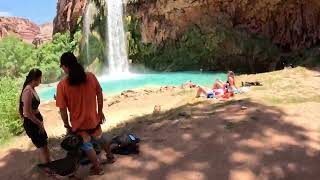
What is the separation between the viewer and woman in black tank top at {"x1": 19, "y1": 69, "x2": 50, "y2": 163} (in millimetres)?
6309

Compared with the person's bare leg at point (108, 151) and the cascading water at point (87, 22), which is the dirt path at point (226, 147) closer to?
the person's bare leg at point (108, 151)

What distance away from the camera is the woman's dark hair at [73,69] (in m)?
5.51

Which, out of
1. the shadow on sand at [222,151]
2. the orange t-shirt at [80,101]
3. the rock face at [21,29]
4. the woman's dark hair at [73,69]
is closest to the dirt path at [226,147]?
the shadow on sand at [222,151]

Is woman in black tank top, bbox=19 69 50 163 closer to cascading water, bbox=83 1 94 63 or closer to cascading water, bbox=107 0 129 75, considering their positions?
cascading water, bbox=107 0 129 75

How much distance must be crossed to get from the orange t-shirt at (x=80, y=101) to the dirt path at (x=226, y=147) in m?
0.75

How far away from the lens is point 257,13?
2741 cm

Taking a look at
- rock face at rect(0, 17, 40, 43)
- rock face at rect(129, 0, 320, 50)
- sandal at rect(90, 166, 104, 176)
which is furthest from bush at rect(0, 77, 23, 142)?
rock face at rect(0, 17, 40, 43)

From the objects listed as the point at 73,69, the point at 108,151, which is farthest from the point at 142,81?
the point at 73,69

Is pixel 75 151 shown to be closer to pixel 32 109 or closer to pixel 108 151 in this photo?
pixel 108 151

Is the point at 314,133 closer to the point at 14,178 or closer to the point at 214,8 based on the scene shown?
the point at 14,178

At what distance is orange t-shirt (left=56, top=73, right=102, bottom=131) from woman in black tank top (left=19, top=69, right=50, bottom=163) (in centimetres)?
82

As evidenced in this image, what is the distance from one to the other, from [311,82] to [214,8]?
17247 millimetres

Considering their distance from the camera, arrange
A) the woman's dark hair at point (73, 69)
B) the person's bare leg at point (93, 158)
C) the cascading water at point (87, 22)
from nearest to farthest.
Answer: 1. the woman's dark hair at point (73, 69)
2. the person's bare leg at point (93, 158)
3. the cascading water at point (87, 22)

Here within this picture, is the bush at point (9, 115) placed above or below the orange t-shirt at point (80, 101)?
below
